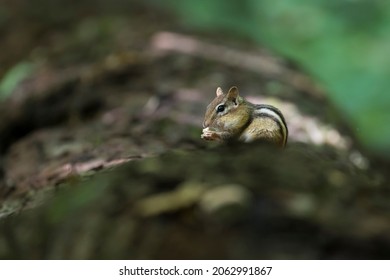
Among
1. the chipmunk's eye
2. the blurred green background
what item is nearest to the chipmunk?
the chipmunk's eye

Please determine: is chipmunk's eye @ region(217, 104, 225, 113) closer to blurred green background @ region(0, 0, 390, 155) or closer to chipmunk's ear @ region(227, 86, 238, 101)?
chipmunk's ear @ region(227, 86, 238, 101)

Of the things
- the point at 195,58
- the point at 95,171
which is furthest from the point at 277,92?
the point at 95,171

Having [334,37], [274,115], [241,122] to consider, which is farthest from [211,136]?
[334,37]

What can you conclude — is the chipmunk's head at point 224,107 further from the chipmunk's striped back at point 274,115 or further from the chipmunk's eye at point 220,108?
the chipmunk's striped back at point 274,115

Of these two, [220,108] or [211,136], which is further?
[220,108]

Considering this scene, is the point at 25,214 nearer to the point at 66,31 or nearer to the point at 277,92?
the point at 277,92

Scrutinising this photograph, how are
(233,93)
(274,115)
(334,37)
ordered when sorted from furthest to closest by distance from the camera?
(334,37), (233,93), (274,115)

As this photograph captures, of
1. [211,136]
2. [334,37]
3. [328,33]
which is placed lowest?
[211,136]

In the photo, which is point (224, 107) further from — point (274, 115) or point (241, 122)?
point (274, 115)
